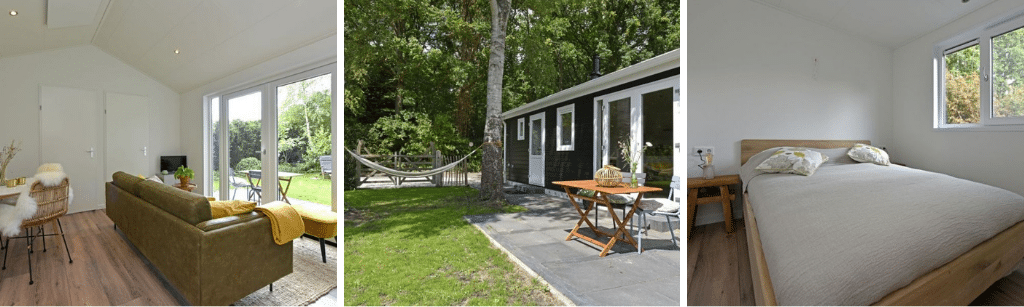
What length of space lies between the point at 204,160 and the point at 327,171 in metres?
0.82

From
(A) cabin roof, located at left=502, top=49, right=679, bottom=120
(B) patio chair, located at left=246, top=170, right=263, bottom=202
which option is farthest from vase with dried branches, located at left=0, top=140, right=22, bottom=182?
(A) cabin roof, located at left=502, top=49, right=679, bottom=120

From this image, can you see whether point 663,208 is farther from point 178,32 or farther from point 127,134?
point 127,134

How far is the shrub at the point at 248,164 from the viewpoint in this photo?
5.67 feet

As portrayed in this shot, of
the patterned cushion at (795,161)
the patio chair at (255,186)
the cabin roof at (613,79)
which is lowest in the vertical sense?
the patio chair at (255,186)

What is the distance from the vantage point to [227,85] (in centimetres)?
183

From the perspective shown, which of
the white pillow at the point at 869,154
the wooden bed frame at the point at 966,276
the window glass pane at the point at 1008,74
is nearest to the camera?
the wooden bed frame at the point at 966,276

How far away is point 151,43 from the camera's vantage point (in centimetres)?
192

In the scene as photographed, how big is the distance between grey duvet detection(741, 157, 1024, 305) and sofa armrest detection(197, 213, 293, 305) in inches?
65.2

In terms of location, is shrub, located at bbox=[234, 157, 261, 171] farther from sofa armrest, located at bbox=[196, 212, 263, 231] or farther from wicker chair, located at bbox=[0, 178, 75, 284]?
wicker chair, located at bbox=[0, 178, 75, 284]

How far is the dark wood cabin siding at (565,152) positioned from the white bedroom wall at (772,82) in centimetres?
20

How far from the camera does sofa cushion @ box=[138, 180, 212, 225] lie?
4.66 feet

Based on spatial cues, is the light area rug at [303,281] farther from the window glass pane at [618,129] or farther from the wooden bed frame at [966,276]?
the wooden bed frame at [966,276]

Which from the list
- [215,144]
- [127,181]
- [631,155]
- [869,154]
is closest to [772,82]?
[869,154]

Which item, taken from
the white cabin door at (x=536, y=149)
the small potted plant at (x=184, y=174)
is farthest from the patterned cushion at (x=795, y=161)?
the small potted plant at (x=184, y=174)
